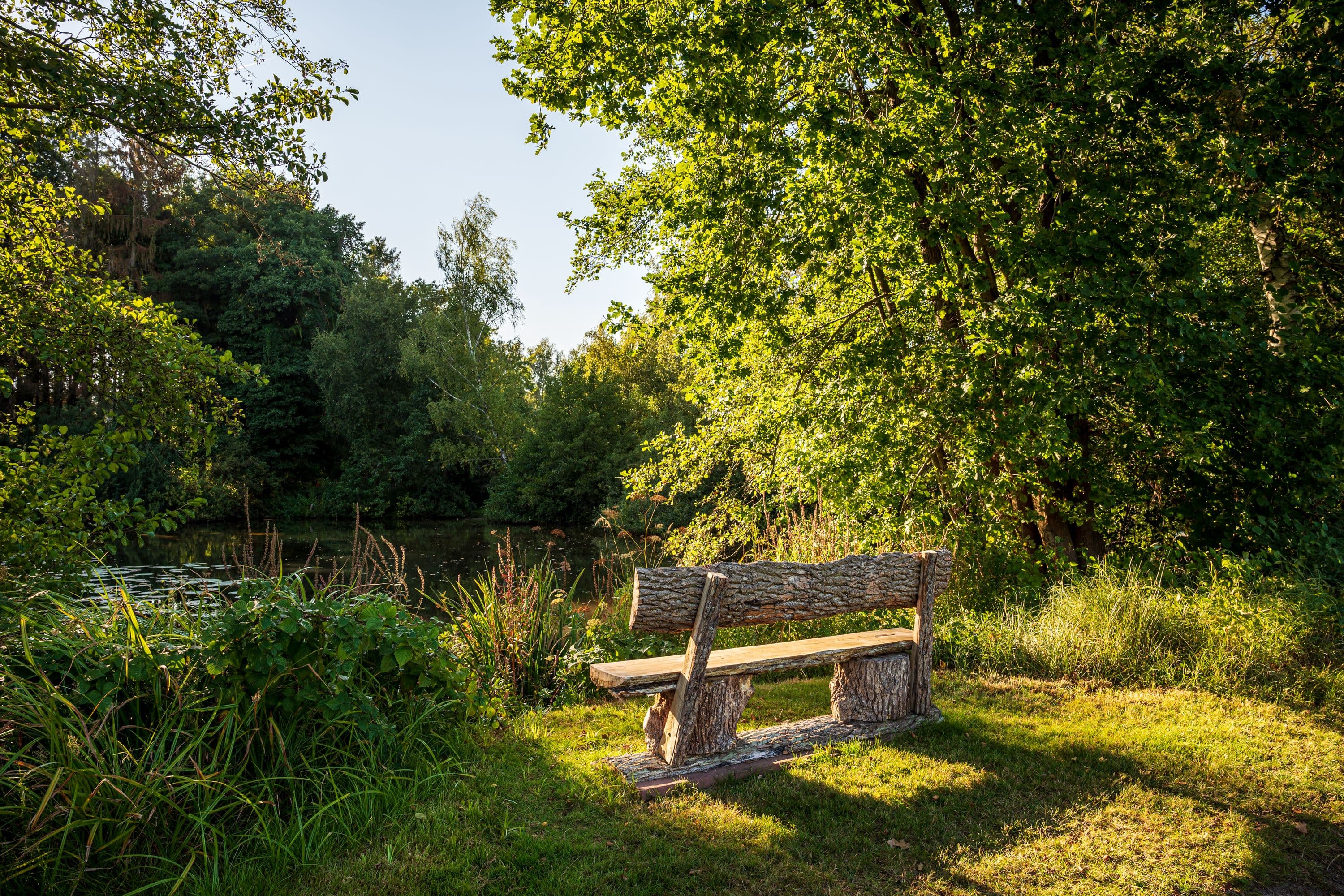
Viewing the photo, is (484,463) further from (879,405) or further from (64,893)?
(64,893)

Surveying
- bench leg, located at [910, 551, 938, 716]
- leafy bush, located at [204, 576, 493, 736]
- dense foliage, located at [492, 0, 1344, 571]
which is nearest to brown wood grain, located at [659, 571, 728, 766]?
leafy bush, located at [204, 576, 493, 736]

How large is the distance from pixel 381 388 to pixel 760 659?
30426 millimetres

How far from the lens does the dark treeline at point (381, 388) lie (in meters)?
26.0

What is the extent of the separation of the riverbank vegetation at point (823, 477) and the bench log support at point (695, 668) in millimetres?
255

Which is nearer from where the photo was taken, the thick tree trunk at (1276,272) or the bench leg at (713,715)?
the bench leg at (713,715)

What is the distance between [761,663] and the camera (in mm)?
3740

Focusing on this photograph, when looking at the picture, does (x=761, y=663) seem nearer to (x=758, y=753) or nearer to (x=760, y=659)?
(x=760, y=659)

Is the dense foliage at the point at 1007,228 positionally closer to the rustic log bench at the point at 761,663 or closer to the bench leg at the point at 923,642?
the bench leg at the point at 923,642

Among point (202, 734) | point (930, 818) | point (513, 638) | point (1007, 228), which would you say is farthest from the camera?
point (1007, 228)

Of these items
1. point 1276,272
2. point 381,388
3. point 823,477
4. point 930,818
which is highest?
point 381,388

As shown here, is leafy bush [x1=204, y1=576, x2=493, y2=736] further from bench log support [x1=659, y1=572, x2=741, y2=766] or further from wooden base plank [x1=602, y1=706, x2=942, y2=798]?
bench log support [x1=659, y1=572, x2=741, y2=766]

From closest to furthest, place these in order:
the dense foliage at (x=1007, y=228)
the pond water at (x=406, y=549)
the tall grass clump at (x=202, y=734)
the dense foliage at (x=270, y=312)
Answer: the tall grass clump at (x=202, y=734) → the dense foliage at (x=1007, y=228) → the pond water at (x=406, y=549) → the dense foliage at (x=270, y=312)

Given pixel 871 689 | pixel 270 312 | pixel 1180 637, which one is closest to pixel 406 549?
pixel 871 689

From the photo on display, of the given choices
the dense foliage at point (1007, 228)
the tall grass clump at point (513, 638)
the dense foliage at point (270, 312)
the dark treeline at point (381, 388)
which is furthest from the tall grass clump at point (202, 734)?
the dense foliage at point (270, 312)
